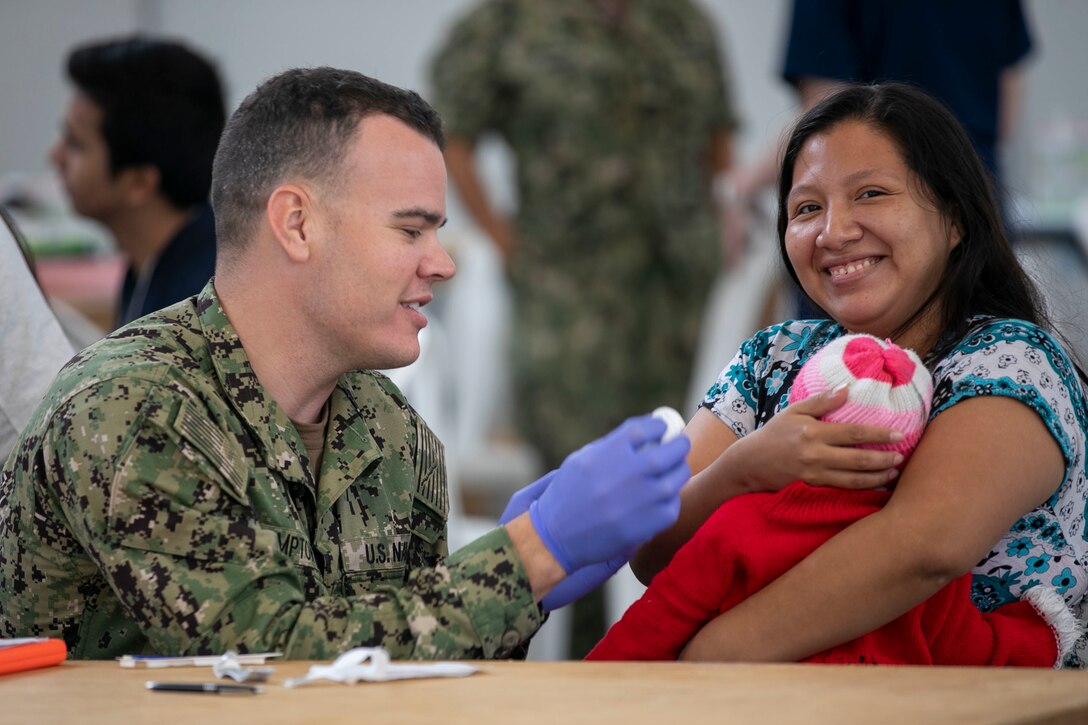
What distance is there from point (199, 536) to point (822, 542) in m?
0.56

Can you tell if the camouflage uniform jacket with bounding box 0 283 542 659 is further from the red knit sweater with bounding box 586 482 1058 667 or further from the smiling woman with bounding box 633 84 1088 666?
the smiling woman with bounding box 633 84 1088 666

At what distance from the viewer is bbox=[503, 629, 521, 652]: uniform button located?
4.04 ft

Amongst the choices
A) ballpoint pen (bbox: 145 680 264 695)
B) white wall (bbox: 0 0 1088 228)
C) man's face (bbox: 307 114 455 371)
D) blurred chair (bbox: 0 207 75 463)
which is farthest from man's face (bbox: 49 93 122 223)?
white wall (bbox: 0 0 1088 228)

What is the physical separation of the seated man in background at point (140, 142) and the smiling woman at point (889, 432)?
141 centimetres

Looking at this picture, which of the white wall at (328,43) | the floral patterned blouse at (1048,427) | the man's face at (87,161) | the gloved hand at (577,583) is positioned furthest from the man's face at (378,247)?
the white wall at (328,43)

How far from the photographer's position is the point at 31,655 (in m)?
1.09

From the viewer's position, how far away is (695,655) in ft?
4.28

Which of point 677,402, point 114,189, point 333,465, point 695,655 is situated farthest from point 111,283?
point 695,655

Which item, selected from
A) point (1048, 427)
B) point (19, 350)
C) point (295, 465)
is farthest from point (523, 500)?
point (19, 350)

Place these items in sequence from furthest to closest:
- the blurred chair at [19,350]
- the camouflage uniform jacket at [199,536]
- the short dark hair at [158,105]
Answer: the short dark hair at [158,105] < the blurred chair at [19,350] < the camouflage uniform jacket at [199,536]

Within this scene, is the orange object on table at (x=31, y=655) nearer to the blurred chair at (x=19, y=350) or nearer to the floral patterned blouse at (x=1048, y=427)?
the blurred chair at (x=19, y=350)

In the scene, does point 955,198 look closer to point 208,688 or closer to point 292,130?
point 292,130

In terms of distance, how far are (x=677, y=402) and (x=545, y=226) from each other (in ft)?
1.84

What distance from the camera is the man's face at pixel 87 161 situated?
2.80 metres
